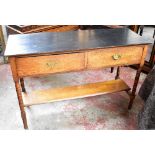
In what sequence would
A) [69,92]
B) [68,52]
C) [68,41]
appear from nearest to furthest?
[68,52], [68,41], [69,92]

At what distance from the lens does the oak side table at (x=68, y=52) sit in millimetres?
1257

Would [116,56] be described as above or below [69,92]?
above

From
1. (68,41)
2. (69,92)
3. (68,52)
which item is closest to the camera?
(68,52)

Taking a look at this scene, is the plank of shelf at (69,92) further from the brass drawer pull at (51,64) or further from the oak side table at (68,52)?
the brass drawer pull at (51,64)

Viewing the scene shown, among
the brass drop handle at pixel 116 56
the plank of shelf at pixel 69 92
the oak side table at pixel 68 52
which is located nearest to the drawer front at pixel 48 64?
the oak side table at pixel 68 52

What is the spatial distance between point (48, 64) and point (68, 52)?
0.15 m

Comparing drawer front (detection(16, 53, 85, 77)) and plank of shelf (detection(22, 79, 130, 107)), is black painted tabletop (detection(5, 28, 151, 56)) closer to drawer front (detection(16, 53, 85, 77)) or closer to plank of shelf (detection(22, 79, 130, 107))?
drawer front (detection(16, 53, 85, 77))

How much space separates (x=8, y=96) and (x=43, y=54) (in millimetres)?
975

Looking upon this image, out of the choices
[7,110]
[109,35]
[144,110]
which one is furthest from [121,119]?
[7,110]

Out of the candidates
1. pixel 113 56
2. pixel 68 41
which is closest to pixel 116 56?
pixel 113 56

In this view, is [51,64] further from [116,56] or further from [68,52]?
[116,56]

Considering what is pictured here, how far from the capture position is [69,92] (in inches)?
69.6

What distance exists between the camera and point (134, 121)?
179 cm
